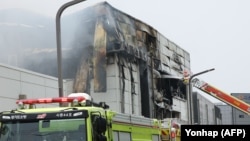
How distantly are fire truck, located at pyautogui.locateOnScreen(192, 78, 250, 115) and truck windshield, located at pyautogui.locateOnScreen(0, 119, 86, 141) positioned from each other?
2566cm

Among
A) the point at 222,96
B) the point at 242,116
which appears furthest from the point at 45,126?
the point at 222,96

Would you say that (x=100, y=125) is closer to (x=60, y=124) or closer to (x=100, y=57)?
(x=60, y=124)

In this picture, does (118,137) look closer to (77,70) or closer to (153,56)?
(77,70)

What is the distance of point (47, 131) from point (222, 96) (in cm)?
2753

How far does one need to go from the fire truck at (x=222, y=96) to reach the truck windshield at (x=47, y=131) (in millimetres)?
25658

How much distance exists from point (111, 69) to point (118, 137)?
25.2 meters

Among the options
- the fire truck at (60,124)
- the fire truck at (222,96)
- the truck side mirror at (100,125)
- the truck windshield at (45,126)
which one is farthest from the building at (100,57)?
the truck side mirror at (100,125)

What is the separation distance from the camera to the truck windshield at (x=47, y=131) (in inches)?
368

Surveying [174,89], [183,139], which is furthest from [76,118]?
[174,89]

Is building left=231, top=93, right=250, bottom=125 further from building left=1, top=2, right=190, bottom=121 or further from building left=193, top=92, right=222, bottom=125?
building left=193, top=92, right=222, bottom=125

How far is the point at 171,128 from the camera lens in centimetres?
1625

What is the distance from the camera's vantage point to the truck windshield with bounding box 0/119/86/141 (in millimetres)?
9344

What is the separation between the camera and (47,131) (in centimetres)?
943

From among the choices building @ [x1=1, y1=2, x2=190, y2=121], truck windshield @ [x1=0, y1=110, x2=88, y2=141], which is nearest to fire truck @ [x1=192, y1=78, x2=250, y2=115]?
building @ [x1=1, y1=2, x2=190, y2=121]
